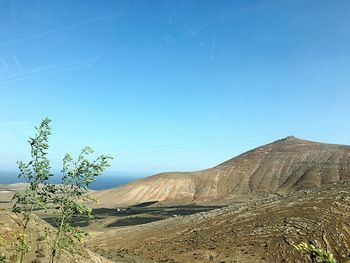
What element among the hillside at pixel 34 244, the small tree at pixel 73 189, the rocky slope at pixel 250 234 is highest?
the small tree at pixel 73 189

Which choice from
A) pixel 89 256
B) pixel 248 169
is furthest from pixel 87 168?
pixel 248 169

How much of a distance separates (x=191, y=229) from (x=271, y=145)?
122 m


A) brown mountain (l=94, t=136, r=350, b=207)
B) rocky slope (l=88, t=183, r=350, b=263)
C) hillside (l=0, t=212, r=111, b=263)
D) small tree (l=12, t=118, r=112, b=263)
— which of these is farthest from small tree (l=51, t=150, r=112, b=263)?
brown mountain (l=94, t=136, r=350, b=207)

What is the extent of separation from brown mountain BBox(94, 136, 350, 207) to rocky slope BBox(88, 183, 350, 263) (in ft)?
188

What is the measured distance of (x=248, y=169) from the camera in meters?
148

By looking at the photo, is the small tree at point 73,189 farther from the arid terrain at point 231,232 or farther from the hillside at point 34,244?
the hillside at point 34,244

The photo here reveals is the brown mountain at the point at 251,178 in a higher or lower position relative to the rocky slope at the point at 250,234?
higher

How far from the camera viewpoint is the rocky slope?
150 ft

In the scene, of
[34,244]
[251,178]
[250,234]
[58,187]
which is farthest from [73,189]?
[251,178]

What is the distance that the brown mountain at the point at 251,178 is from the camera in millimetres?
123000

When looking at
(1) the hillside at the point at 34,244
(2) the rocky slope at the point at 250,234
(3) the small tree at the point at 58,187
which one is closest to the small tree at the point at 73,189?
(3) the small tree at the point at 58,187

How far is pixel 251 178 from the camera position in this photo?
5438 inches

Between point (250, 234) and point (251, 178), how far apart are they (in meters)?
88.0

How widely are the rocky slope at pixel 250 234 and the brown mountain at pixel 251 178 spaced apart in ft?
188
